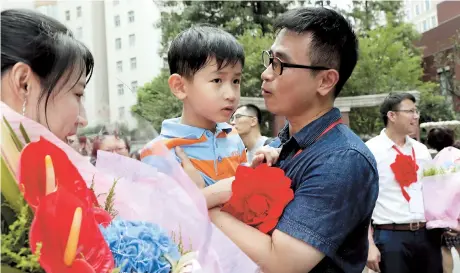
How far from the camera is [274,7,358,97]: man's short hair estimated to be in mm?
1933

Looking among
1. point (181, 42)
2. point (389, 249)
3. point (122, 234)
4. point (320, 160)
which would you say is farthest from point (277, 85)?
point (389, 249)

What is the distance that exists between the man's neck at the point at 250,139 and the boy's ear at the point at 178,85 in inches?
129

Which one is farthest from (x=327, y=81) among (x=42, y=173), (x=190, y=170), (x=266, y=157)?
(x=42, y=173)

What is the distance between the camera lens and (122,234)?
1.19 m

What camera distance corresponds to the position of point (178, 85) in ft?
7.38

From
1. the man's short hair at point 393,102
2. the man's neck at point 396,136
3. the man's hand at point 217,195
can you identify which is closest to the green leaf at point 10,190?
the man's hand at point 217,195

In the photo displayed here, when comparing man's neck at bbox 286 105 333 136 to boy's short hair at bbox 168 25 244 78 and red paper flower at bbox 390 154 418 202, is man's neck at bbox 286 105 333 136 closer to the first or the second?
boy's short hair at bbox 168 25 244 78

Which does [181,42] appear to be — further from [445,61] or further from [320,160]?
[445,61]

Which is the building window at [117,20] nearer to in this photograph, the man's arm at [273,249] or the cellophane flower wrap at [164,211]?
the cellophane flower wrap at [164,211]

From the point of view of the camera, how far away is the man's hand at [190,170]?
1.92 meters

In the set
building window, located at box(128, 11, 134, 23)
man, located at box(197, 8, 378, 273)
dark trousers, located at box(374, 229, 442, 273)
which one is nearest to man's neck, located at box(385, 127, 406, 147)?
dark trousers, located at box(374, 229, 442, 273)

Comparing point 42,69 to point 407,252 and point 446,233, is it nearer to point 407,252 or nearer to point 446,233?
point 407,252

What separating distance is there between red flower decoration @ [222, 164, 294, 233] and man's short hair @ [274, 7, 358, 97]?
0.49 meters

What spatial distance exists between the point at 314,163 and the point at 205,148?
0.55 m
